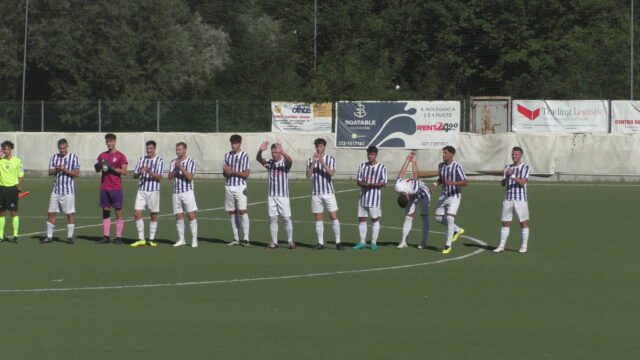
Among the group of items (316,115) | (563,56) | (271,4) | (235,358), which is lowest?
(235,358)

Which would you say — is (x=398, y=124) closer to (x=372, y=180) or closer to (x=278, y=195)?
(x=278, y=195)

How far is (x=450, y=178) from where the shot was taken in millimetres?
23359

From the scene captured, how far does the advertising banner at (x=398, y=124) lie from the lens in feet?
160

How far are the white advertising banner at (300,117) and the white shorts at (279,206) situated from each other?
26947 mm

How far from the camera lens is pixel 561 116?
164 feet

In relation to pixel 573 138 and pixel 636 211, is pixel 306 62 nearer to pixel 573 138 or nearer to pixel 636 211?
Result: pixel 573 138

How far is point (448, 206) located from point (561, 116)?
27985 mm

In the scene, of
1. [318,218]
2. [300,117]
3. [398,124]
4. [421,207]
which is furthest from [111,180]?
[300,117]

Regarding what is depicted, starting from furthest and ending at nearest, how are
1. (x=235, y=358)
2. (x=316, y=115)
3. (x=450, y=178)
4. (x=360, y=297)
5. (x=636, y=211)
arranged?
(x=316, y=115) → (x=636, y=211) → (x=450, y=178) → (x=360, y=297) → (x=235, y=358)

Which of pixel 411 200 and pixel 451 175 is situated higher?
pixel 451 175

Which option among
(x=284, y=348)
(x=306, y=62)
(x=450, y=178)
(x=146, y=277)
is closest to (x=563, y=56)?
(x=306, y=62)

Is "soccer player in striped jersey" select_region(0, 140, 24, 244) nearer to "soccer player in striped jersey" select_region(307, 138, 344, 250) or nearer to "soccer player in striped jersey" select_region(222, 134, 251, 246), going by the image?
"soccer player in striped jersey" select_region(222, 134, 251, 246)

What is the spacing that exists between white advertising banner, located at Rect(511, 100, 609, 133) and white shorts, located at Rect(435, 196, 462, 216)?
90.3 feet

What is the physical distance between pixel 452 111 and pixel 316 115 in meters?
6.25
